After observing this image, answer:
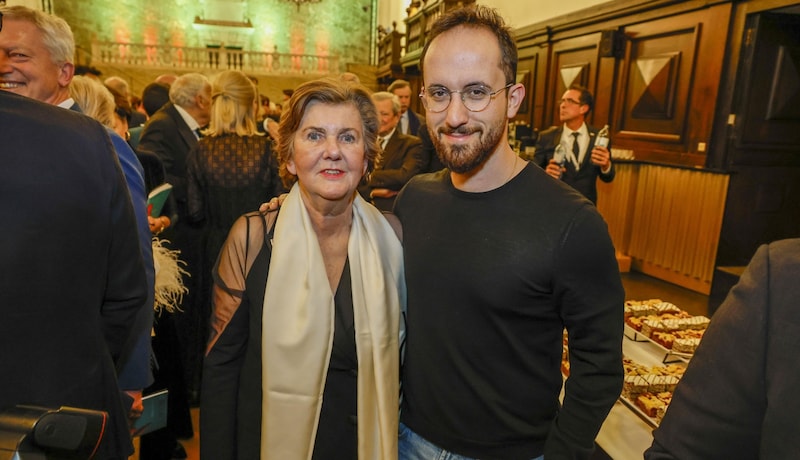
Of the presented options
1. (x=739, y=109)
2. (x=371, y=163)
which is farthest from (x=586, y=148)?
(x=371, y=163)

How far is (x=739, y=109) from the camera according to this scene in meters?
4.78

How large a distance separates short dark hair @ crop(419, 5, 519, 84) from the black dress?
73cm

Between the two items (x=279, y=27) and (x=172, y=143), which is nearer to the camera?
(x=172, y=143)

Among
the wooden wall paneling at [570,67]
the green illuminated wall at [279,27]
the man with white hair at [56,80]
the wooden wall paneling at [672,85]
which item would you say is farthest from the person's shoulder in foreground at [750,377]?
the green illuminated wall at [279,27]

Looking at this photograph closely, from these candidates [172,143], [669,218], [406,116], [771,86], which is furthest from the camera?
[669,218]

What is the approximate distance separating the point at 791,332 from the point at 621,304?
0.53 meters

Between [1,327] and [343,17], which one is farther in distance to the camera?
[343,17]

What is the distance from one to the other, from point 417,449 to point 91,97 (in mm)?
2163

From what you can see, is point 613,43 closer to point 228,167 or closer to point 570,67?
point 570,67

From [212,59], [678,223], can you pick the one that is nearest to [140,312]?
[678,223]

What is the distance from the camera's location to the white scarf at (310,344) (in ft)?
4.73

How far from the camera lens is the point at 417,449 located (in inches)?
59.3

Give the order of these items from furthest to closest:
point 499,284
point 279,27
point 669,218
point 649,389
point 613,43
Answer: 1. point 279,27
2. point 613,43
3. point 669,218
4. point 649,389
5. point 499,284

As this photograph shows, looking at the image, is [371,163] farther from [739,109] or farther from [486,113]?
[739,109]
